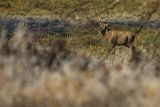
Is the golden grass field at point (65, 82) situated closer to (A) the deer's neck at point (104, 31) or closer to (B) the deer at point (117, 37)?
(B) the deer at point (117, 37)

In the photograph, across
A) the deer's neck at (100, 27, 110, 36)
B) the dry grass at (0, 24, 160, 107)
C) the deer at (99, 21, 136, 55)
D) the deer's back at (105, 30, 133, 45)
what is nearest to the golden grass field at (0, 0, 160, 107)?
the dry grass at (0, 24, 160, 107)

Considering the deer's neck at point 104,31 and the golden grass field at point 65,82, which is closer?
the golden grass field at point 65,82

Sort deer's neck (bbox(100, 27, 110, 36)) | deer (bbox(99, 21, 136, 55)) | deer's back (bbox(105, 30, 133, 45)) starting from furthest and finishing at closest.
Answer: deer's neck (bbox(100, 27, 110, 36)), deer's back (bbox(105, 30, 133, 45)), deer (bbox(99, 21, 136, 55))

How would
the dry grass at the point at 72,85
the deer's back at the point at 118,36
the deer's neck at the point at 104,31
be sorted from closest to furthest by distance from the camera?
the dry grass at the point at 72,85 → the deer's back at the point at 118,36 → the deer's neck at the point at 104,31

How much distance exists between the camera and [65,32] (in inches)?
978

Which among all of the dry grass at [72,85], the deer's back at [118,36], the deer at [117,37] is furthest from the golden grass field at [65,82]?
the deer's back at [118,36]

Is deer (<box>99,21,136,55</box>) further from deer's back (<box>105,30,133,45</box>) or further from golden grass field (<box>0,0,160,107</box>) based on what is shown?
golden grass field (<box>0,0,160,107</box>)

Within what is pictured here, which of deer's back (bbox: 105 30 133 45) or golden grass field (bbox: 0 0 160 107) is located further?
deer's back (bbox: 105 30 133 45)

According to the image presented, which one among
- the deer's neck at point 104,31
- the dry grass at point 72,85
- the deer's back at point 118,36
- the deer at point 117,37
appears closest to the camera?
the dry grass at point 72,85

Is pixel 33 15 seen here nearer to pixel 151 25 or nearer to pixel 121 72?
pixel 151 25

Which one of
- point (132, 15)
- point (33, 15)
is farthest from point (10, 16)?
point (132, 15)

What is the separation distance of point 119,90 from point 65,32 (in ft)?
69.8

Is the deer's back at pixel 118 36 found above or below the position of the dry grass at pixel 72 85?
below

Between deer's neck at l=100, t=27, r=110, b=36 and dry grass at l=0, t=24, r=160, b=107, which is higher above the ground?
dry grass at l=0, t=24, r=160, b=107
